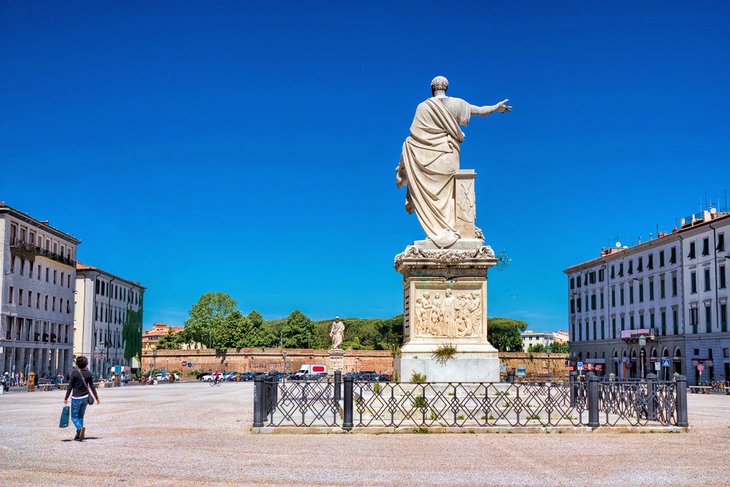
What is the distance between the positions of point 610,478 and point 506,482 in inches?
52.9

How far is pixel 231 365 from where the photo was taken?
4395 inches

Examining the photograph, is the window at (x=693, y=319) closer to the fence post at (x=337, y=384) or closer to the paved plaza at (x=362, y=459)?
the paved plaza at (x=362, y=459)

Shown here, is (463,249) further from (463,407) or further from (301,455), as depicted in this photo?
(301,455)

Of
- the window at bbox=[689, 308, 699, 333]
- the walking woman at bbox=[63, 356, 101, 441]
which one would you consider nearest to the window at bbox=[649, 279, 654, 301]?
the window at bbox=[689, 308, 699, 333]

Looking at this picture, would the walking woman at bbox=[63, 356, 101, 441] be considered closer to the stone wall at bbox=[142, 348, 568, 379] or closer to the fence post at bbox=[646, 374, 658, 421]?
the fence post at bbox=[646, 374, 658, 421]

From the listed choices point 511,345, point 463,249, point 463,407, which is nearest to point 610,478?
point 463,407

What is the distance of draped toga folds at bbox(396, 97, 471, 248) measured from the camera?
16.6m

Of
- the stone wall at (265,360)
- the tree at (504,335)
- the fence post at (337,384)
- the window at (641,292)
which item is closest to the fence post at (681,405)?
the fence post at (337,384)

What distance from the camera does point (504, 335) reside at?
13312 centimetres

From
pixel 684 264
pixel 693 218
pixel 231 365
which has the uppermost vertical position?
pixel 693 218

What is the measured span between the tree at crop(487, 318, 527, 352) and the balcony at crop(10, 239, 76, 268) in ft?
224

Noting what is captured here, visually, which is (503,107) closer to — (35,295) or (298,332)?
(35,295)

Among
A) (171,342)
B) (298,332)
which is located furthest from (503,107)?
(298,332)

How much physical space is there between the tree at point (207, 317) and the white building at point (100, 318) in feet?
59.6
